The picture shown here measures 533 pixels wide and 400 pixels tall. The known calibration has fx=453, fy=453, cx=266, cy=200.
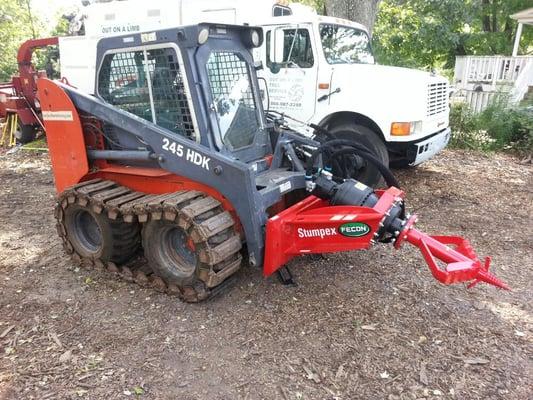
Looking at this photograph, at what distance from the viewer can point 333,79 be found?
6.20 meters

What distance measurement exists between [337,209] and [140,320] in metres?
1.76

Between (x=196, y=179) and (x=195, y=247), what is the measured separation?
0.56 meters

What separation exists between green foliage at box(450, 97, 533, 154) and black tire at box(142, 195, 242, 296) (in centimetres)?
745

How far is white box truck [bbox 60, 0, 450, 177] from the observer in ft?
19.6

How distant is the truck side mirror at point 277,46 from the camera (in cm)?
628

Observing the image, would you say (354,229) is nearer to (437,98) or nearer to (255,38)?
(255,38)

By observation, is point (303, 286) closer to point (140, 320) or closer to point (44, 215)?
point (140, 320)

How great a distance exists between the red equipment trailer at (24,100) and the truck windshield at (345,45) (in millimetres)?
6665

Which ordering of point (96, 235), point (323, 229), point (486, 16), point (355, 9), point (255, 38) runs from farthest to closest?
1. point (486, 16)
2. point (355, 9)
3. point (96, 235)
4. point (255, 38)
5. point (323, 229)

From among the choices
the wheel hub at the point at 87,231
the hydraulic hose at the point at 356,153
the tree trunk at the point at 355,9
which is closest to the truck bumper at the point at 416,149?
the hydraulic hose at the point at 356,153

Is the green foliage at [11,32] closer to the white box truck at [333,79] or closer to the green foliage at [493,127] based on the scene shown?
the white box truck at [333,79]

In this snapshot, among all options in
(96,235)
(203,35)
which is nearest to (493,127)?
(203,35)

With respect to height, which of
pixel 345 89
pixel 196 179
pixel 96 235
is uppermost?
pixel 345 89

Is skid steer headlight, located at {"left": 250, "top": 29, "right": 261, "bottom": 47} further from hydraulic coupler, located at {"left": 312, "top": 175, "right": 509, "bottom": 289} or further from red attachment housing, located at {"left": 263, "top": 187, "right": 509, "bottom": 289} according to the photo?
red attachment housing, located at {"left": 263, "top": 187, "right": 509, "bottom": 289}
